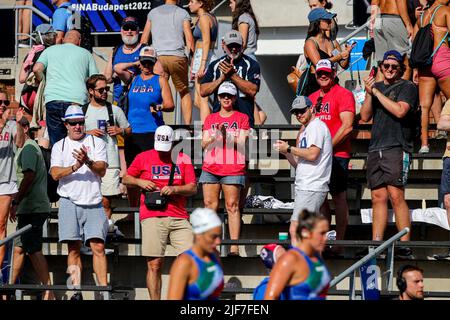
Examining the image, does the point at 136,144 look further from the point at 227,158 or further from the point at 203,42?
the point at 203,42

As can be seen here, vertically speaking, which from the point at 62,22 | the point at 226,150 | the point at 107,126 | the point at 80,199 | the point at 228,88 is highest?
the point at 62,22

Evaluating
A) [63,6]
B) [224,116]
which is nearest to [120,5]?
[63,6]

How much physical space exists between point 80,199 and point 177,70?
9.79ft

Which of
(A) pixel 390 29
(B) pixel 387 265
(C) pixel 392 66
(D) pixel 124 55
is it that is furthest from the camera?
(A) pixel 390 29

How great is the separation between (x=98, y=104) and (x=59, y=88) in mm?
781

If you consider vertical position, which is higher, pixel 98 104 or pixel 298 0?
pixel 298 0

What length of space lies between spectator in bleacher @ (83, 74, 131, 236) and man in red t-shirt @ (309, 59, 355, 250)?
2.23 m

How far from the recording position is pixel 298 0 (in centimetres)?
1886

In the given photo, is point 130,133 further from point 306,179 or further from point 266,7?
point 266,7

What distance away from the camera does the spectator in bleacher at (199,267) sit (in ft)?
29.7

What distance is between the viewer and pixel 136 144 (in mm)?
14133

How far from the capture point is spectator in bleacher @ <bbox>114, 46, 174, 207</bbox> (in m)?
14.0

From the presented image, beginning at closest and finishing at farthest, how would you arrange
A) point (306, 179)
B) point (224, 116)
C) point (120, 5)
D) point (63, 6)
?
point (306, 179), point (224, 116), point (63, 6), point (120, 5)

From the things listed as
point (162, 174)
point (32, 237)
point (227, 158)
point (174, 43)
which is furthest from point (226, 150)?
point (174, 43)
